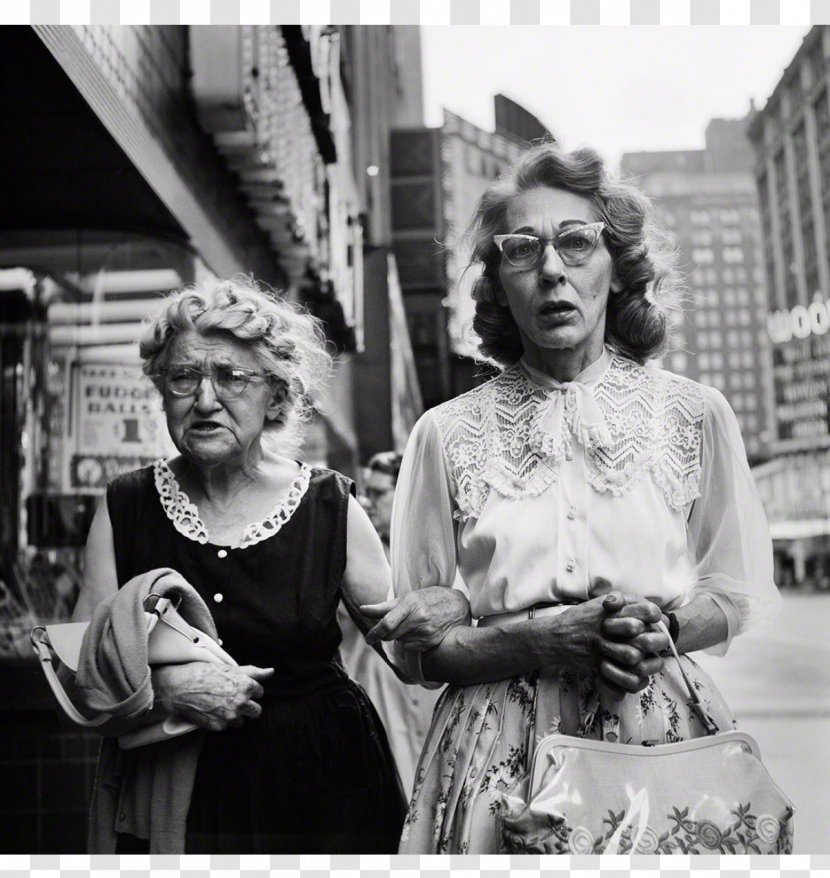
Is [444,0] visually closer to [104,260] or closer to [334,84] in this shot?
[334,84]

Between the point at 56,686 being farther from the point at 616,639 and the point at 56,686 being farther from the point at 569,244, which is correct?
the point at 569,244

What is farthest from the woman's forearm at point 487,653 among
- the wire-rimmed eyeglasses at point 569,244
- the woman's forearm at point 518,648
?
the wire-rimmed eyeglasses at point 569,244

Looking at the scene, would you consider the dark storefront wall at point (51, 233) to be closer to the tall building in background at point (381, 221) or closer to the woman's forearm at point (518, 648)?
the tall building in background at point (381, 221)

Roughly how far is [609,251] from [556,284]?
159 millimetres

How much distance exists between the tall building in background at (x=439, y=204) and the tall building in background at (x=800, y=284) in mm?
840

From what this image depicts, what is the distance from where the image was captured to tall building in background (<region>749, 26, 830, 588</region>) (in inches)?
124

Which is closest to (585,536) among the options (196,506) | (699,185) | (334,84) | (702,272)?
(196,506)

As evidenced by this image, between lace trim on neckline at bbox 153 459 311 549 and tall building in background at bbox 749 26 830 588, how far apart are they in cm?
147

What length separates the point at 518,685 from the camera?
2.04m

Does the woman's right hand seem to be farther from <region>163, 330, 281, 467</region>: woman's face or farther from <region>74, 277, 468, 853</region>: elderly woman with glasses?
<region>163, 330, 281, 467</region>: woman's face

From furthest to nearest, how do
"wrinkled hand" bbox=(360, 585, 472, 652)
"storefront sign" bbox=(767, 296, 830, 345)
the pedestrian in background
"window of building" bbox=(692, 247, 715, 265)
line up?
1. "storefront sign" bbox=(767, 296, 830, 345)
2. "window of building" bbox=(692, 247, 715, 265)
3. the pedestrian in background
4. "wrinkled hand" bbox=(360, 585, 472, 652)

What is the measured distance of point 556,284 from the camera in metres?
2.06

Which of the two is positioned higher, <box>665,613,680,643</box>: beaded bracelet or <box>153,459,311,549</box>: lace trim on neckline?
<box>153,459,311,549</box>: lace trim on neckline

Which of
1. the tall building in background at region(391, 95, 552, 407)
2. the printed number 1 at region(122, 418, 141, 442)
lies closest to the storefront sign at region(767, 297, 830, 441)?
the tall building in background at region(391, 95, 552, 407)
